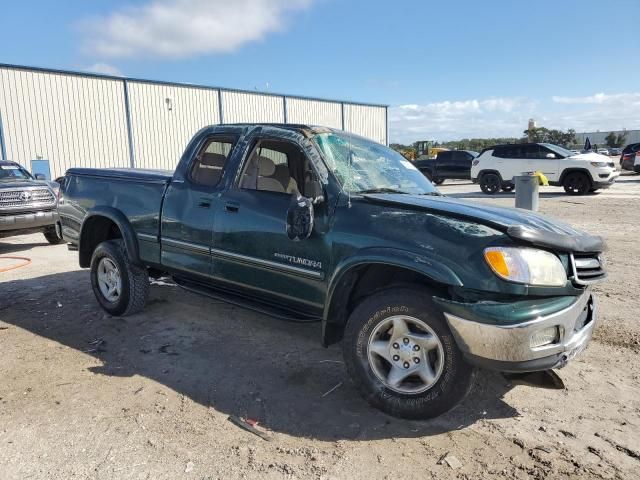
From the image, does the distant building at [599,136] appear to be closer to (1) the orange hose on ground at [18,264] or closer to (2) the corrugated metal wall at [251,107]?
(2) the corrugated metal wall at [251,107]

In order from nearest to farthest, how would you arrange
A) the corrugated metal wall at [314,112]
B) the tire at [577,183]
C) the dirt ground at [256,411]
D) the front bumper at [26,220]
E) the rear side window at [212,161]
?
the dirt ground at [256,411] → the rear side window at [212,161] → the front bumper at [26,220] → the tire at [577,183] → the corrugated metal wall at [314,112]

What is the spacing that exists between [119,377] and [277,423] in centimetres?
145

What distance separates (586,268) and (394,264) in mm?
1236

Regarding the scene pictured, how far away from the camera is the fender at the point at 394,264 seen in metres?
2.86

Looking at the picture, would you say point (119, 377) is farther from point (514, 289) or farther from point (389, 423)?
point (514, 289)

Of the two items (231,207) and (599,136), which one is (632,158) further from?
(599,136)

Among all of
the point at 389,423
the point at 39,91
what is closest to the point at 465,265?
the point at 389,423

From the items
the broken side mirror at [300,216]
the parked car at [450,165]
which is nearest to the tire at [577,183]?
the parked car at [450,165]

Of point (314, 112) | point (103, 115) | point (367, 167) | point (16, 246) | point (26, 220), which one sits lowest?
point (16, 246)

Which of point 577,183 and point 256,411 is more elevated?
point 577,183

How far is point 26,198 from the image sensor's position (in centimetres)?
938

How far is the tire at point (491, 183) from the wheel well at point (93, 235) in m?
16.1


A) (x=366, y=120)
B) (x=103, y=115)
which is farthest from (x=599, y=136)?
(x=103, y=115)

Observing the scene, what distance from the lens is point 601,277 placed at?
321 cm
